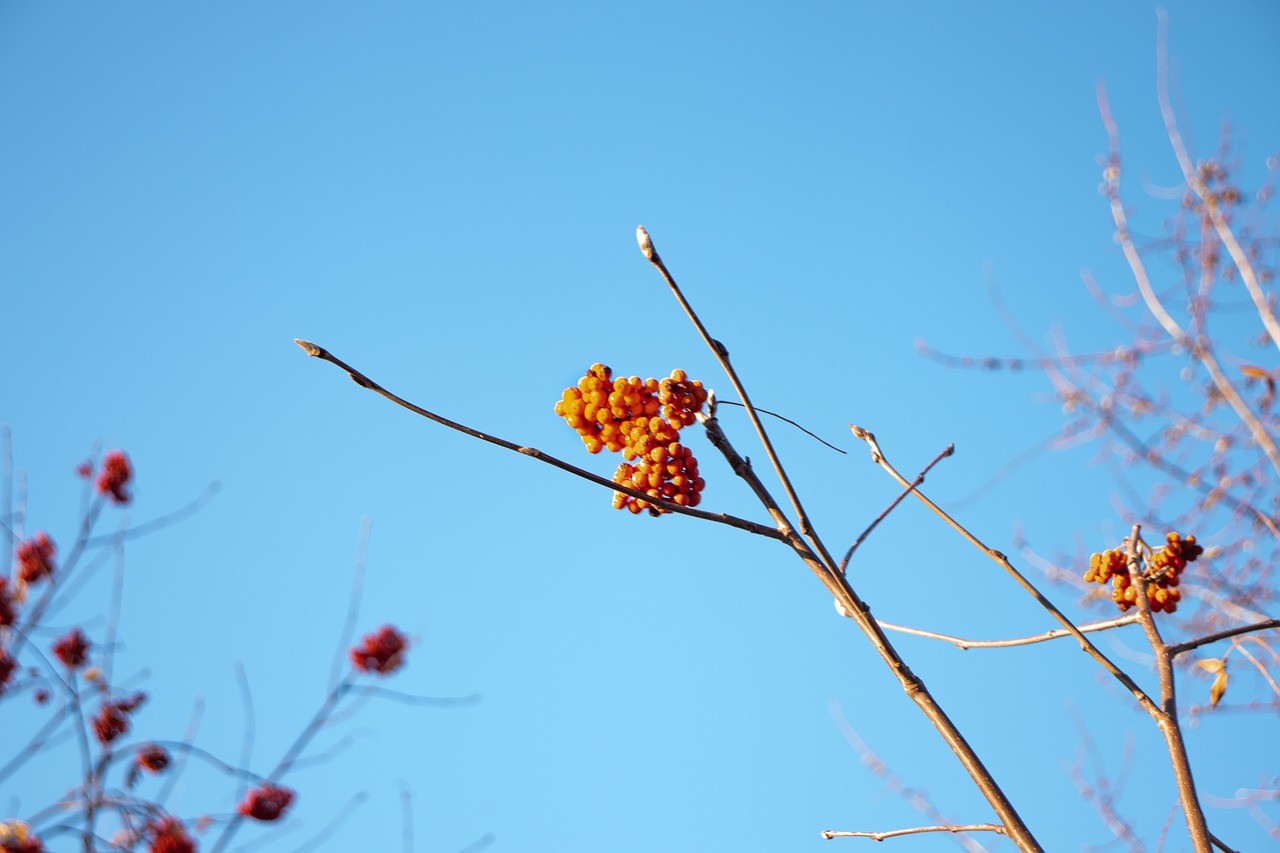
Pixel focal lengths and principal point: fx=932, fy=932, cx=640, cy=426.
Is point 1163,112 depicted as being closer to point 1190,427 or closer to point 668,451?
point 1190,427

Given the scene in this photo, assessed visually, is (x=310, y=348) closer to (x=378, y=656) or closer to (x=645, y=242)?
(x=645, y=242)

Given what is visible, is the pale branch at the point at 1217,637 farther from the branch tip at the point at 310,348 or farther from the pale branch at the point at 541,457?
the branch tip at the point at 310,348

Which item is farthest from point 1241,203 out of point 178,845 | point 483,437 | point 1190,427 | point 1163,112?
point 178,845

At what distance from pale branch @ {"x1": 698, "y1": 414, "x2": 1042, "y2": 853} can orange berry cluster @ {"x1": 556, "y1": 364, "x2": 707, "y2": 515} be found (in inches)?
11.7

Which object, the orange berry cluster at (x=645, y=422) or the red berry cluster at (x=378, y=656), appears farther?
the red berry cluster at (x=378, y=656)

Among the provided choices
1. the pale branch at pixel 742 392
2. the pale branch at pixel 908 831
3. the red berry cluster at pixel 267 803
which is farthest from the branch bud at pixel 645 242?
the red berry cluster at pixel 267 803

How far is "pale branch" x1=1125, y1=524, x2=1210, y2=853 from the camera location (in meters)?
1.29

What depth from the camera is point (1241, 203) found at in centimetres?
451

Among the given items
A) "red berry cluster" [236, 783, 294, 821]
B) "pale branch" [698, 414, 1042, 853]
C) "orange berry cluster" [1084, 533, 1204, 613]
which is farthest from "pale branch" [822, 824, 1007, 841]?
"red berry cluster" [236, 783, 294, 821]

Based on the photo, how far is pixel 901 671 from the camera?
1.29 metres

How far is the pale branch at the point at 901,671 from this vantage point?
1.22 m

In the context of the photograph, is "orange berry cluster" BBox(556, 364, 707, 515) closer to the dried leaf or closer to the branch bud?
the branch bud

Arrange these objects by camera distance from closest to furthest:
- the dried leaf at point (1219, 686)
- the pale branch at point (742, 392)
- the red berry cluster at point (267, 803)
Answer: the pale branch at point (742, 392)
the dried leaf at point (1219, 686)
the red berry cluster at point (267, 803)

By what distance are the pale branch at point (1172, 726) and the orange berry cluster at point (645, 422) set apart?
30.3 inches
